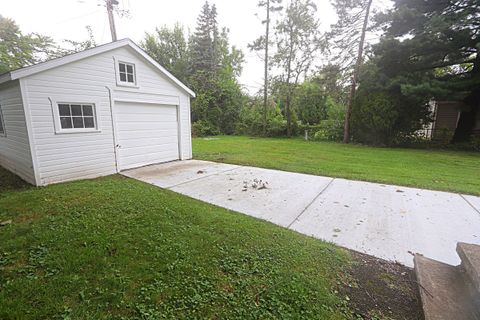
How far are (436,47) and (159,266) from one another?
46.3 ft

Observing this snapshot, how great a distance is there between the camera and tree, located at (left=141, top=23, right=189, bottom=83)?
85.3 feet

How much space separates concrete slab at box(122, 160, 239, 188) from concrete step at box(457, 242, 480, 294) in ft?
15.9

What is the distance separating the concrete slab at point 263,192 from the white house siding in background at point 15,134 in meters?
3.64

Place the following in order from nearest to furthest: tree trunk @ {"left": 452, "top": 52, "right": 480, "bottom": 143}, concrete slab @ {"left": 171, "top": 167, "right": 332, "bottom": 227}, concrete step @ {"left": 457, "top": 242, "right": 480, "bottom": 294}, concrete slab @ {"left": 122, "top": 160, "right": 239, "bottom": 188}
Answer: concrete step @ {"left": 457, "top": 242, "right": 480, "bottom": 294}, concrete slab @ {"left": 171, "top": 167, "right": 332, "bottom": 227}, concrete slab @ {"left": 122, "top": 160, "right": 239, "bottom": 188}, tree trunk @ {"left": 452, "top": 52, "right": 480, "bottom": 143}

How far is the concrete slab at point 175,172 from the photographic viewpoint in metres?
5.87

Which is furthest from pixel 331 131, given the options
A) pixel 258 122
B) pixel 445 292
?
pixel 445 292

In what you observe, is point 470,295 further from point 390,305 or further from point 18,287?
point 18,287

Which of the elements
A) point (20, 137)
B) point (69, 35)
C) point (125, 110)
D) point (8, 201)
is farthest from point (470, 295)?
point (69, 35)

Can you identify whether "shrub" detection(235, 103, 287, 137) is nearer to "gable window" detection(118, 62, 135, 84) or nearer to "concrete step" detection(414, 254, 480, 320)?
"gable window" detection(118, 62, 135, 84)

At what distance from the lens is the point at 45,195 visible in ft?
14.4

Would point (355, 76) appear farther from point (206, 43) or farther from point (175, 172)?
point (206, 43)

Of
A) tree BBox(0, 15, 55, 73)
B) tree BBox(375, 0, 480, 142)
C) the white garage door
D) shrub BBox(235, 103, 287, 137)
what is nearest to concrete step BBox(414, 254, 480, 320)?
the white garage door

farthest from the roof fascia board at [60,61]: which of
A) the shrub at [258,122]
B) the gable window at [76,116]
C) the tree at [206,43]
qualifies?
the tree at [206,43]

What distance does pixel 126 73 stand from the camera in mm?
6820
